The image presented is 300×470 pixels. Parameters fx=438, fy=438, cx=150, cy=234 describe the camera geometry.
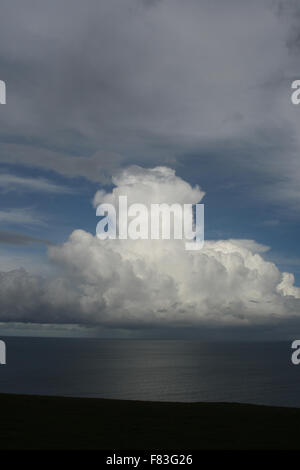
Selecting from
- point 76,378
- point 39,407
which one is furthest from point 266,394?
point 39,407

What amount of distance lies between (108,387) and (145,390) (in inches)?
420

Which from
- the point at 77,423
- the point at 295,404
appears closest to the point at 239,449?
the point at 77,423

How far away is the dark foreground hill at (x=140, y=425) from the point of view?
15570mm

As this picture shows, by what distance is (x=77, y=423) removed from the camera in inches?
738

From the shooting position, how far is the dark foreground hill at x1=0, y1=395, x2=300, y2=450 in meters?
15.6

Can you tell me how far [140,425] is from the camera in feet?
61.0

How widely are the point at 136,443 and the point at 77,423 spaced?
4160 mm
